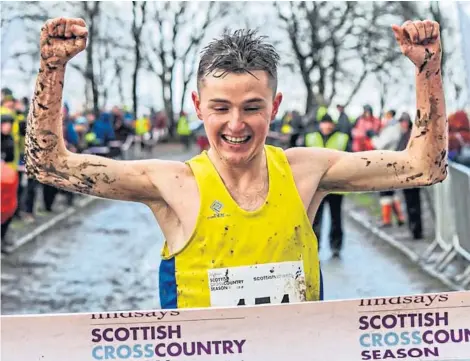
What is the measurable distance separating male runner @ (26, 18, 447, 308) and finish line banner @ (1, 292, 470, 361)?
20cm

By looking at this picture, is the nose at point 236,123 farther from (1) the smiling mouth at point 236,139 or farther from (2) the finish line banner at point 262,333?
(2) the finish line banner at point 262,333

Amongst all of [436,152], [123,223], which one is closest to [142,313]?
[436,152]

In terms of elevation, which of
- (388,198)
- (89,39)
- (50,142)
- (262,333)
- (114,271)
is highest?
(89,39)

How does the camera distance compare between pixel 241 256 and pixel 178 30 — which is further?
pixel 178 30

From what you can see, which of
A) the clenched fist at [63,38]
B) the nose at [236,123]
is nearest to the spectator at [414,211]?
the nose at [236,123]

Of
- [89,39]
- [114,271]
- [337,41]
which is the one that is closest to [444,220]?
[337,41]

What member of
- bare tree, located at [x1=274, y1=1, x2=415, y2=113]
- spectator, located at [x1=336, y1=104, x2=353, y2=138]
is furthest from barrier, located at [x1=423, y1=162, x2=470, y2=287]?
bare tree, located at [x1=274, y1=1, x2=415, y2=113]

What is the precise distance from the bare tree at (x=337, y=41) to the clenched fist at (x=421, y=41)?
5355mm

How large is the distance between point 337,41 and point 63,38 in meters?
6.73

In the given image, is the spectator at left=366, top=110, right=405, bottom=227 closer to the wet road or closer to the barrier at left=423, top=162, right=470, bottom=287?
the wet road

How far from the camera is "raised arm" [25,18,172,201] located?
6.93 ft

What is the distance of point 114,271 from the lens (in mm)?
8547

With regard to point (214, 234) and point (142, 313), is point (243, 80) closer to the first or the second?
point (214, 234)

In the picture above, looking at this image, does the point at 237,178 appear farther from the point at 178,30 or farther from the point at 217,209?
the point at 178,30
